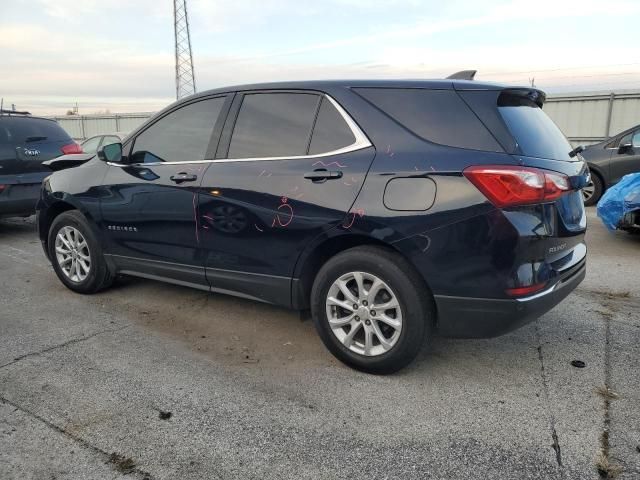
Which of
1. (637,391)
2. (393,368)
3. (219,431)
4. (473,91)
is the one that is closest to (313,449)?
(219,431)

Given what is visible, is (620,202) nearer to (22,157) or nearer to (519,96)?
(519,96)

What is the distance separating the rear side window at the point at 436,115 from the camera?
115 inches

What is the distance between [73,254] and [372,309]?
3.00m

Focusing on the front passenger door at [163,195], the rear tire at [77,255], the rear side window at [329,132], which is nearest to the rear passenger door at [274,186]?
the rear side window at [329,132]

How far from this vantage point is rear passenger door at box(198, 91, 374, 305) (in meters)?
3.22

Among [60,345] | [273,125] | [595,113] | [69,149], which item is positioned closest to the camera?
[273,125]

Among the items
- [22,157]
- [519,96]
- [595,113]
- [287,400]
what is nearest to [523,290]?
[519,96]

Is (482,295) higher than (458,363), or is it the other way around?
(482,295)

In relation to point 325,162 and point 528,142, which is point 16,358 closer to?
point 325,162

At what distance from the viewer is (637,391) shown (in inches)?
120

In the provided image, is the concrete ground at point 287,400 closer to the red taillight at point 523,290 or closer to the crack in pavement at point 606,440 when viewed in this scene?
the crack in pavement at point 606,440

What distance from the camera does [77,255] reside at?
15.6ft

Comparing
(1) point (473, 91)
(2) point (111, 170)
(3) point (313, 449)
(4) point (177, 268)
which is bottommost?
(3) point (313, 449)

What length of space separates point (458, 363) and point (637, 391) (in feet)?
3.26
